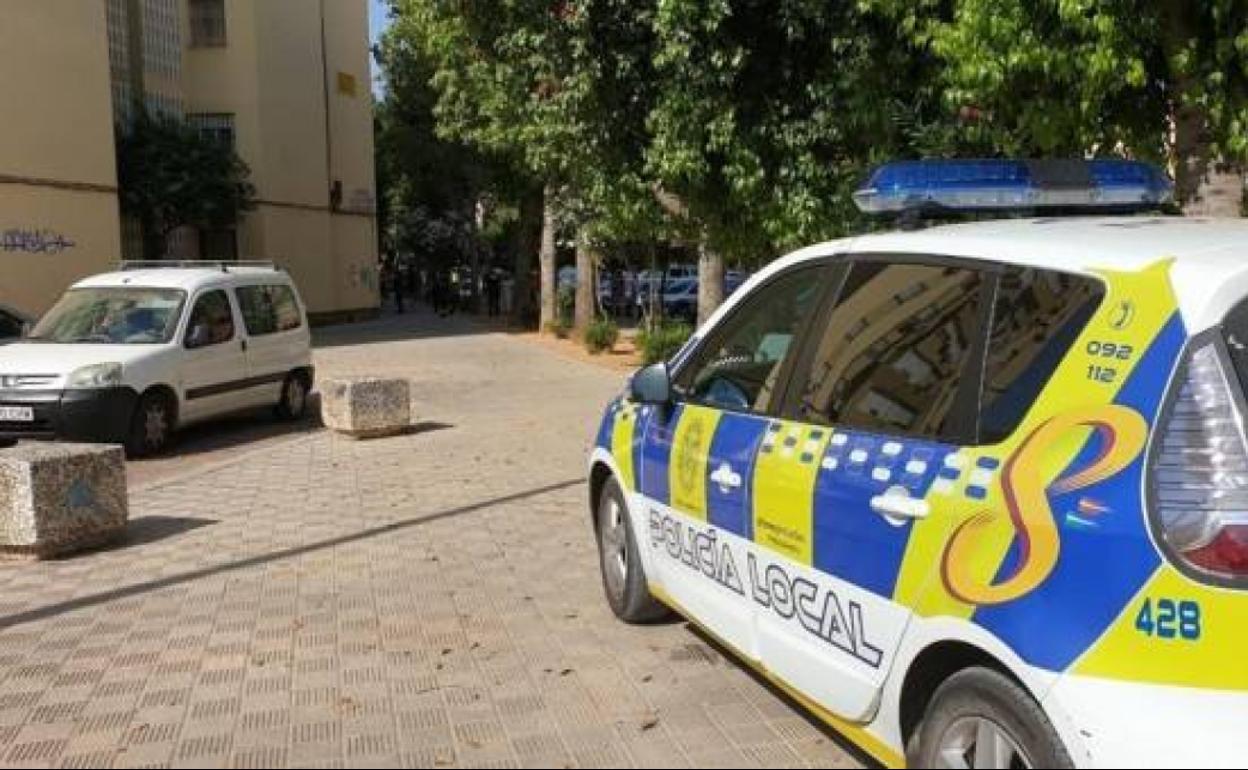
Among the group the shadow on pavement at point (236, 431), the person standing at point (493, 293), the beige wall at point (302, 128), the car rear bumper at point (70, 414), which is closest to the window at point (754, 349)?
the car rear bumper at point (70, 414)

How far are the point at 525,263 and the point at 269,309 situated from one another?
2351cm

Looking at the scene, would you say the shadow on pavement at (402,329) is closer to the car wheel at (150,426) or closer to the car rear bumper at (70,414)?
the car wheel at (150,426)

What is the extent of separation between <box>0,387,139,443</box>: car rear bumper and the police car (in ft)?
26.2

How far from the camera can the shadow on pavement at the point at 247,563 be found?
643 centimetres

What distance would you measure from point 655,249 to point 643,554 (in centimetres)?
1927

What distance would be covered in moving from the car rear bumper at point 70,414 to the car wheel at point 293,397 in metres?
3.13

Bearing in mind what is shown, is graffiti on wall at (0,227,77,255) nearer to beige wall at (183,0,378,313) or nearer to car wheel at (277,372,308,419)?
beige wall at (183,0,378,313)

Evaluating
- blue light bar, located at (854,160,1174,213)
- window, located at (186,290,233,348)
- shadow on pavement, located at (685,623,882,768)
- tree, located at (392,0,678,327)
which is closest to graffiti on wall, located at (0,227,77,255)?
window, located at (186,290,233,348)

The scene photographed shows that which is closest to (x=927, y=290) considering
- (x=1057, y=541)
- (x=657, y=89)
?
(x=1057, y=541)

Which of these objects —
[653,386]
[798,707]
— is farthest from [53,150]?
[798,707]

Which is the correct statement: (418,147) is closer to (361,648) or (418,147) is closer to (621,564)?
(621,564)

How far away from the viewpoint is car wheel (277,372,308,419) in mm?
14633

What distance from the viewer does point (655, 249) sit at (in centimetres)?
2453

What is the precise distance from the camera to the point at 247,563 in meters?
7.39
